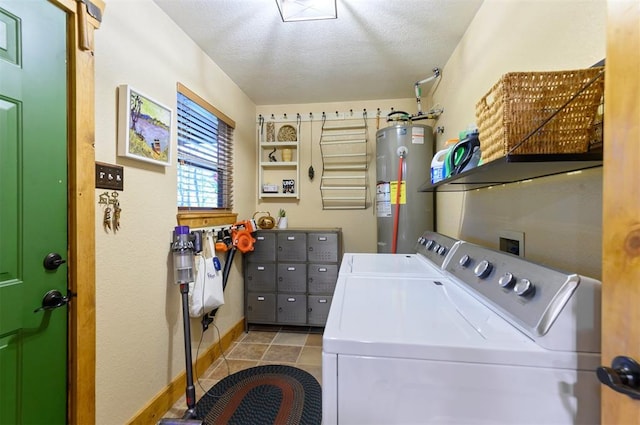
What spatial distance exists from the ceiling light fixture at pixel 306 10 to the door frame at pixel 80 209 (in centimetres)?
96

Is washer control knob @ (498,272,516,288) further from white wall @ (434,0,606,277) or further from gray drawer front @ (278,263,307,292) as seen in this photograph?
gray drawer front @ (278,263,307,292)

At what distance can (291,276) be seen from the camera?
2.83 metres

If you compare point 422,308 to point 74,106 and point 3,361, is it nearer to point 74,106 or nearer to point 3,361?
point 3,361

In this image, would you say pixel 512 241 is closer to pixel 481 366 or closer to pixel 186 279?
pixel 481 366

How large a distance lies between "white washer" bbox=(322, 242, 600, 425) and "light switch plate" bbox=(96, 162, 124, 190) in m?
1.29

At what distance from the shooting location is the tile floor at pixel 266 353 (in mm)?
2033

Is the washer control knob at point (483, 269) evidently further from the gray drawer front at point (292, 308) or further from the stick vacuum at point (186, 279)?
the gray drawer front at point (292, 308)

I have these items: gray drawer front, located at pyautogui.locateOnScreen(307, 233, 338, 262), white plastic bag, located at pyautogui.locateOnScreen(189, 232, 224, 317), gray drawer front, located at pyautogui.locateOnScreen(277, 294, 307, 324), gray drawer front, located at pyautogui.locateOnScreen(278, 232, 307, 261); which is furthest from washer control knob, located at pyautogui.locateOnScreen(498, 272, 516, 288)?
gray drawer front, located at pyautogui.locateOnScreen(277, 294, 307, 324)

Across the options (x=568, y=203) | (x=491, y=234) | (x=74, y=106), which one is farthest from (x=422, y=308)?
(x=74, y=106)

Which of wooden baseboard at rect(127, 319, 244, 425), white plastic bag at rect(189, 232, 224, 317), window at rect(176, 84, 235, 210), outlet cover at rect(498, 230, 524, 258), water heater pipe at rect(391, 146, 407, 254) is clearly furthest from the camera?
water heater pipe at rect(391, 146, 407, 254)

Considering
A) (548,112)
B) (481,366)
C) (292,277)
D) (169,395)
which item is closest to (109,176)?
(169,395)

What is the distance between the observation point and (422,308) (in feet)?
2.75

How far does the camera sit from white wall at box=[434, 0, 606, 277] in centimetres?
88

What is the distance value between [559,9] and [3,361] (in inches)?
93.0
